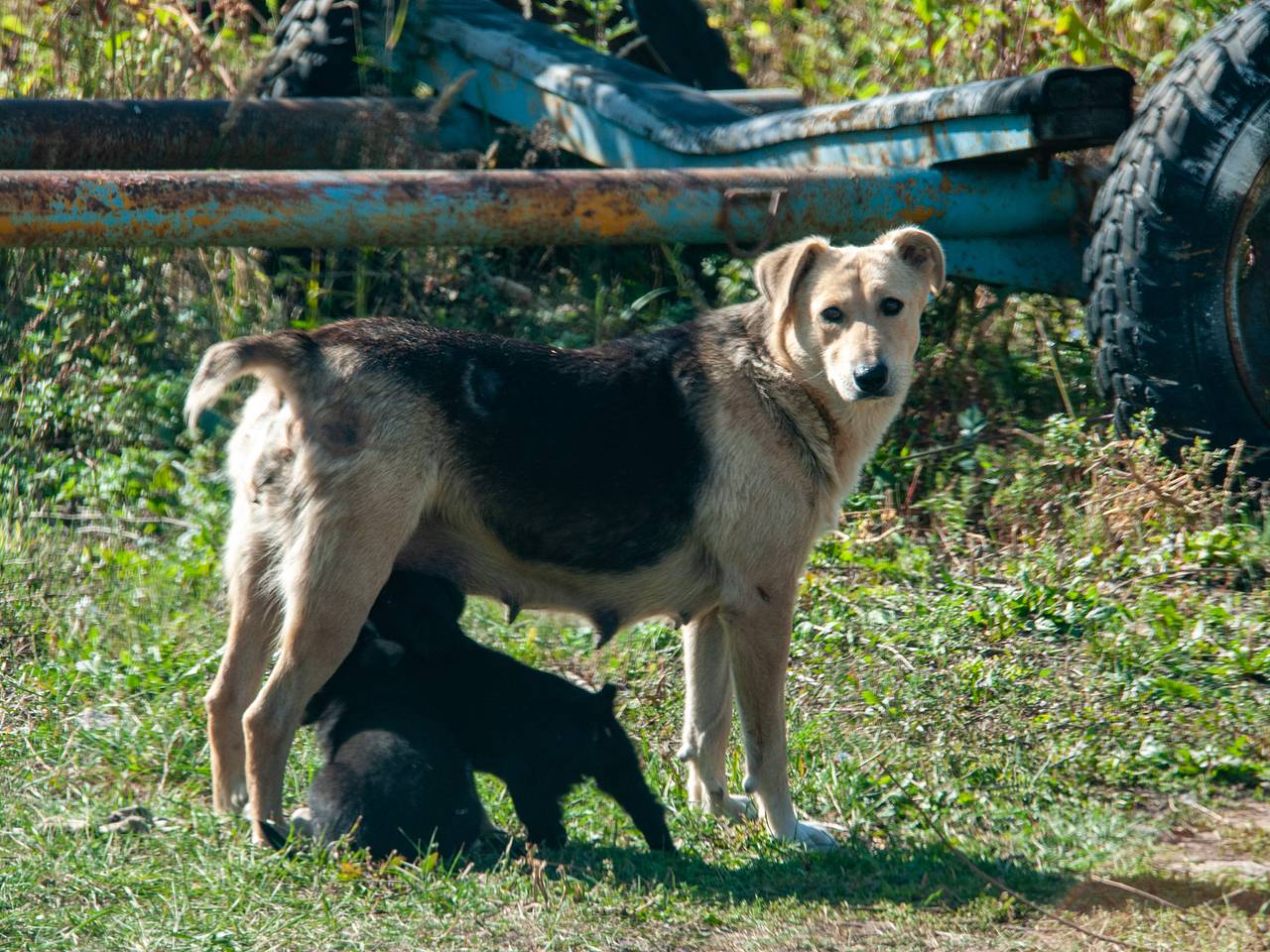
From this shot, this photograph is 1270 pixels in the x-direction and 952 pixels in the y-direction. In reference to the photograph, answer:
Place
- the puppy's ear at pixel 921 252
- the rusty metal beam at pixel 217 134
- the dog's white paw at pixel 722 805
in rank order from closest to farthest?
the dog's white paw at pixel 722 805 < the puppy's ear at pixel 921 252 < the rusty metal beam at pixel 217 134

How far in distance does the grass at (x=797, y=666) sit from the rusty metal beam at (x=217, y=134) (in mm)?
587

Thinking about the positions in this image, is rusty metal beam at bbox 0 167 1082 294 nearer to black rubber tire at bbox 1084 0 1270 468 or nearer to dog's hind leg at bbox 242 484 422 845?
black rubber tire at bbox 1084 0 1270 468

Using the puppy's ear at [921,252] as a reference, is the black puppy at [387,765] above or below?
below

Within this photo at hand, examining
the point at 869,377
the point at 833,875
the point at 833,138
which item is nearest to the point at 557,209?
the point at 833,138

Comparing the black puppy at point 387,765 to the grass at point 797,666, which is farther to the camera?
the black puppy at point 387,765

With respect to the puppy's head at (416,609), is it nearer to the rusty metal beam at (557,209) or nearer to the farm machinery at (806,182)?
the farm machinery at (806,182)

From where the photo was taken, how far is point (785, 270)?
185 inches

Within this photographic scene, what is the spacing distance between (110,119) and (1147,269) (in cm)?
488

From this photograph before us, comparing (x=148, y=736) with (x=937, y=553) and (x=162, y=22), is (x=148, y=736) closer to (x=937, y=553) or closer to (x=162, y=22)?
(x=937, y=553)

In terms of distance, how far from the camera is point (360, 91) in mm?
8711

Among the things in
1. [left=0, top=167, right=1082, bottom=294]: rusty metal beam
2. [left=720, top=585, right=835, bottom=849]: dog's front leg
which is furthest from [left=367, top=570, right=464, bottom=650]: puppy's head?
[left=0, top=167, right=1082, bottom=294]: rusty metal beam

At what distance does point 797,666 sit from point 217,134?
13.7 ft

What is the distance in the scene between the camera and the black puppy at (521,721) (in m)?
4.16

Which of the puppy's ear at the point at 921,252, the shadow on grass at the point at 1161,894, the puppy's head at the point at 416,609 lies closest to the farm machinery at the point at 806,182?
the puppy's ear at the point at 921,252
